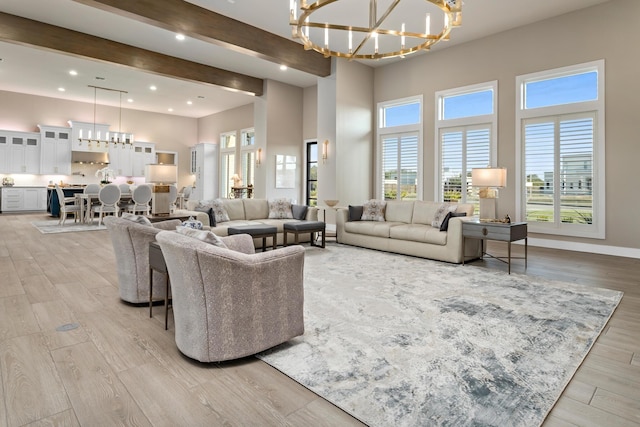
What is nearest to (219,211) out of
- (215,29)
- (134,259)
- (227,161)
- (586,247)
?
(134,259)

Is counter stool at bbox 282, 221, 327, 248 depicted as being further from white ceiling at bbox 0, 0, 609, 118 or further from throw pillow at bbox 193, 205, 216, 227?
white ceiling at bbox 0, 0, 609, 118

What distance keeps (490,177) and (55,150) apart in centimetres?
1302

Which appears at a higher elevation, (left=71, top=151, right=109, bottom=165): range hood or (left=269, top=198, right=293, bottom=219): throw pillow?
(left=71, top=151, right=109, bottom=165): range hood

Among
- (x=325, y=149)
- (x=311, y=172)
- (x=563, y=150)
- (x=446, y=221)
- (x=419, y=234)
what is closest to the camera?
(x=446, y=221)

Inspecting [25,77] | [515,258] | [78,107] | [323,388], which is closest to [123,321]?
[323,388]

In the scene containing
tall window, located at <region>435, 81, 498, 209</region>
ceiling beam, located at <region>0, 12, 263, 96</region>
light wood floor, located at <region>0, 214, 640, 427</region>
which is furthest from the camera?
tall window, located at <region>435, 81, 498, 209</region>

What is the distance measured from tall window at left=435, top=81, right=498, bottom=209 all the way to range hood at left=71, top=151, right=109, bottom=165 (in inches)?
445

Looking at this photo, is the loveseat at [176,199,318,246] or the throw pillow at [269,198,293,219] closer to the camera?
the loveseat at [176,199,318,246]

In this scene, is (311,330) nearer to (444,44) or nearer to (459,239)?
(459,239)

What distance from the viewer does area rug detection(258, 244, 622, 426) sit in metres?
1.79

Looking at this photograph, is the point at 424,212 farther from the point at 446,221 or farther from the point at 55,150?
the point at 55,150

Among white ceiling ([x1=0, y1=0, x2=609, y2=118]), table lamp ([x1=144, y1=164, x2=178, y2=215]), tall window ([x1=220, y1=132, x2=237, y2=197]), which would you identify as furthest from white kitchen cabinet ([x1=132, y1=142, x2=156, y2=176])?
table lamp ([x1=144, y1=164, x2=178, y2=215])

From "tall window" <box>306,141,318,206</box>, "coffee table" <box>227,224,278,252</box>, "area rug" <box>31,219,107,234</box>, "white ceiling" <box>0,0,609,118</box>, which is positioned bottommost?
"area rug" <box>31,219,107,234</box>

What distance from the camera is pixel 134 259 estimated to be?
315 cm
